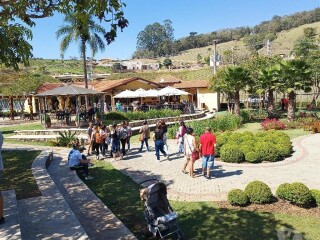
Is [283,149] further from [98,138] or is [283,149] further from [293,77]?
[293,77]

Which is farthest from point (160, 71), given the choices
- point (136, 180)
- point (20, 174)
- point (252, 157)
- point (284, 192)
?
point (284, 192)

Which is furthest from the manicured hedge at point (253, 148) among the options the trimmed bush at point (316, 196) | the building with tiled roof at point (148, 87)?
the building with tiled roof at point (148, 87)

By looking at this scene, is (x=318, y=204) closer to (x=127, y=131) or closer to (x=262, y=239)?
(x=262, y=239)

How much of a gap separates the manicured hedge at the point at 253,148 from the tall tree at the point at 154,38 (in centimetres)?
12578

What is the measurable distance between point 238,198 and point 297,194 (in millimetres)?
1381

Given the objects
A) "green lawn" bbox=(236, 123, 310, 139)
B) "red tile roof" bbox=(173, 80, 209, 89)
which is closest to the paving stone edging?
"green lawn" bbox=(236, 123, 310, 139)

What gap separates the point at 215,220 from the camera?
25.2 feet

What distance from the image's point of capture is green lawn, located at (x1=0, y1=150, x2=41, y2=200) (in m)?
8.84

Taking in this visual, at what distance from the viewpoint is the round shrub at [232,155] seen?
1319 centimetres

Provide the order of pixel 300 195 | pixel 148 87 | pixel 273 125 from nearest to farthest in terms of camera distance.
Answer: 1. pixel 300 195
2. pixel 273 125
3. pixel 148 87

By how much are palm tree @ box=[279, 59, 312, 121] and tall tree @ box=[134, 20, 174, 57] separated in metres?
116

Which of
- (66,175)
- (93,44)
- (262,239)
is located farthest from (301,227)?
(93,44)

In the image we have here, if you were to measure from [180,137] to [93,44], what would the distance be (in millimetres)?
19429

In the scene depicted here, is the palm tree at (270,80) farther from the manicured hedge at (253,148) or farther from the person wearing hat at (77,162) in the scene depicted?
the person wearing hat at (77,162)
